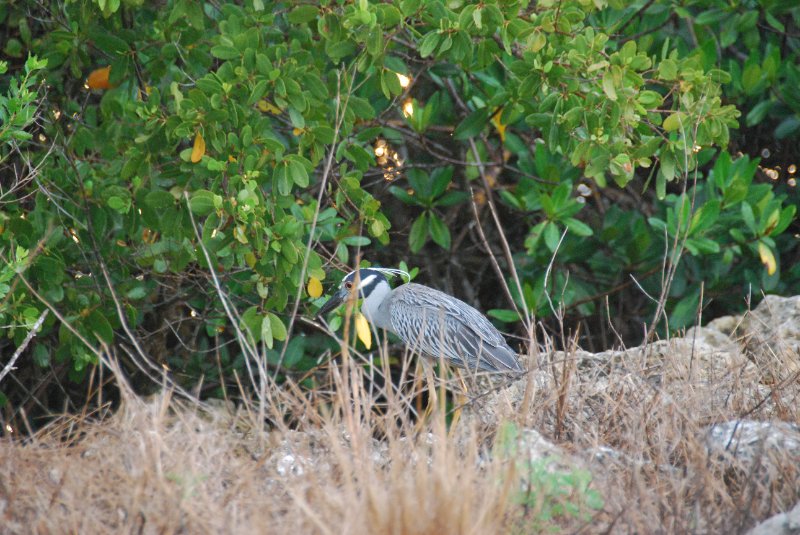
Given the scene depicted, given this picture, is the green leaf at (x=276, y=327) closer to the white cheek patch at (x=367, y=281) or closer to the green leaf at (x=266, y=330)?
the green leaf at (x=266, y=330)

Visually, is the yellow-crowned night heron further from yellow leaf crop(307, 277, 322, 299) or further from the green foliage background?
yellow leaf crop(307, 277, 322, 299)

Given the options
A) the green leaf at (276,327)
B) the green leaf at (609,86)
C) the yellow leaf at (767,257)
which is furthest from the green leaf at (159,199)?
the yellow leaf at (767,257)

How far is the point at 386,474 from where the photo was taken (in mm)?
3041

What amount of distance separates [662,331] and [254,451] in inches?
155

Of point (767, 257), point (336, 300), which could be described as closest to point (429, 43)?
point (336, 300)

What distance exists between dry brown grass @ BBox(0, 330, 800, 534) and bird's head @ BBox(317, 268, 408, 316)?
2.00m

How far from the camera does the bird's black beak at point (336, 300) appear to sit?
5.71 metres

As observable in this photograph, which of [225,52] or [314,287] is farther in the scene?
[314,287]

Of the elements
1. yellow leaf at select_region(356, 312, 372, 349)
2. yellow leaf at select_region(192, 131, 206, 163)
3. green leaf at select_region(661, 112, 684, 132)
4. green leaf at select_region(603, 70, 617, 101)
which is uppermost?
green leaf at select_region(603, 70, 617, 101)

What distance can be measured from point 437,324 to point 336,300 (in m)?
0.70

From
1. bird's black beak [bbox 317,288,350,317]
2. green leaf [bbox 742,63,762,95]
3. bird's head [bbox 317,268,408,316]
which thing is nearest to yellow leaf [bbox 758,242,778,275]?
green leaf [bbox 742,63,762,95]

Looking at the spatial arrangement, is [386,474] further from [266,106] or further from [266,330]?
[266,106]

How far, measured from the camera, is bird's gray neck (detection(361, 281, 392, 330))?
6.50 m

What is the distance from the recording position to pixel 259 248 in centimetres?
431
